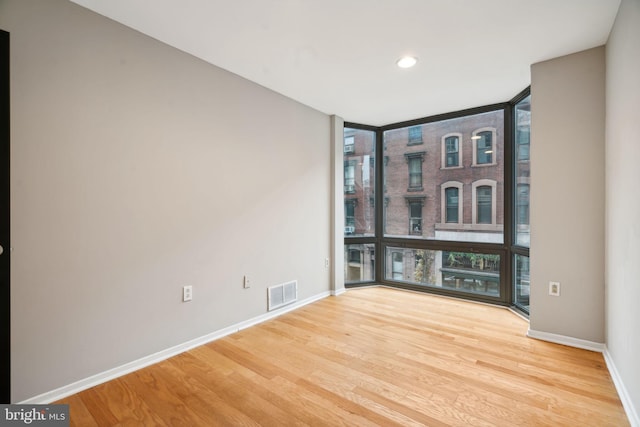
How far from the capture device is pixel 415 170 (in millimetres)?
4285

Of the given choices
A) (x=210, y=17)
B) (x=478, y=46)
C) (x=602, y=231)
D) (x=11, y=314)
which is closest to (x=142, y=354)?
(x=11, y=314)

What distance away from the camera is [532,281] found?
2744 mm

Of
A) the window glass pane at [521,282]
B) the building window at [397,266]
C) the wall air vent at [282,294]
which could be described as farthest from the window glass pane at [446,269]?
the wall air vent at [282,294]

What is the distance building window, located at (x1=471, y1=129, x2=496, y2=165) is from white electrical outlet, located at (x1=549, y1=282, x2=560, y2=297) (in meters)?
1.63

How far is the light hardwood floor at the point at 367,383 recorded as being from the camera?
1.69 m

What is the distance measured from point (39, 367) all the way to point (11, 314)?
14.6 inches

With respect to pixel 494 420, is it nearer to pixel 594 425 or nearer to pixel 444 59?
pixel 594 425

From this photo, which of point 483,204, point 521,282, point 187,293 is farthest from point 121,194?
point 521,282

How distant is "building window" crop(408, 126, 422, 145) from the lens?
4.29 meters

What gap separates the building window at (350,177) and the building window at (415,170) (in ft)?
2.67

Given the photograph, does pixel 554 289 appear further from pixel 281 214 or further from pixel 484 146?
pixel 281 214

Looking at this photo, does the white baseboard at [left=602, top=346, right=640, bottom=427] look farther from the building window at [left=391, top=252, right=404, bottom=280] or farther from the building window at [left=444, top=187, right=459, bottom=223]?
the building window at [left=391, top=252, right=404, bottom=280]
